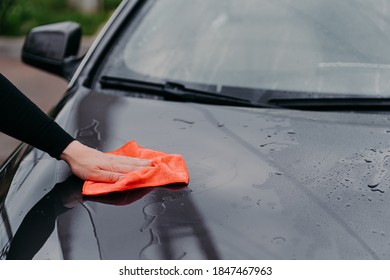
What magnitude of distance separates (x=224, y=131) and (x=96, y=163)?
0.39m

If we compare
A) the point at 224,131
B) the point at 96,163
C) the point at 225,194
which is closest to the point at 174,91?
the point at 224,131

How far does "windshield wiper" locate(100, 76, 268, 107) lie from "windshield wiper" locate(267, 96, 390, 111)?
0.12 m

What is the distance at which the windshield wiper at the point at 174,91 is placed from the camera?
216 centimetres

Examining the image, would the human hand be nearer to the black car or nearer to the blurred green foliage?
the black car

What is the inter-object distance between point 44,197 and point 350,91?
0.99 m

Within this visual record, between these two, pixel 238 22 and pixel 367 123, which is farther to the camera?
pixel 238 22

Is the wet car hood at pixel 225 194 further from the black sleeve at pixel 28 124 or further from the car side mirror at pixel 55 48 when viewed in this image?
the car side mirror at pixel 55 48

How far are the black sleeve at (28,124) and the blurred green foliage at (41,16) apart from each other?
7175 mm

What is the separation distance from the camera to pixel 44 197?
1.73 meters

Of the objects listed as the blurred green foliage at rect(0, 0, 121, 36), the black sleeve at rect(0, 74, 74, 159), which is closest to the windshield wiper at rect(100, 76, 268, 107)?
the black sleeve at rect(0, 74, 74, 159)

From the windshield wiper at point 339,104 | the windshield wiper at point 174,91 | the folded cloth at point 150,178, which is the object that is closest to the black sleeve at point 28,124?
the folded cloth at point 150,178
